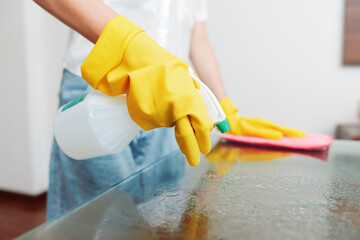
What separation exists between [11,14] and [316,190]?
2.42 metres

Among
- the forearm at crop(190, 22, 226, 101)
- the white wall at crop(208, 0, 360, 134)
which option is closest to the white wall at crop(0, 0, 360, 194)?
the white wall at crop(208, 0, 360, 134)

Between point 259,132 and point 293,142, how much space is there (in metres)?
0.11

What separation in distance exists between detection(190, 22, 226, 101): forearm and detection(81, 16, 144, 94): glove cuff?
0.74m

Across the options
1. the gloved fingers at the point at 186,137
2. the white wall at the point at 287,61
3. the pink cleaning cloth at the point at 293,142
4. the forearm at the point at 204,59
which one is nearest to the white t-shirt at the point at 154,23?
the forearm at the point at 204,59

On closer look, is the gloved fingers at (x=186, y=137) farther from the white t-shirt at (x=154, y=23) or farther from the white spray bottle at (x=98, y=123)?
the white t-shirt at (x=154, y=23)

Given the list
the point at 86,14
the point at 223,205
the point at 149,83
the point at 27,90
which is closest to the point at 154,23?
the point at 86,14

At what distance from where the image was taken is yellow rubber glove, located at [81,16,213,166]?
1.66 ft

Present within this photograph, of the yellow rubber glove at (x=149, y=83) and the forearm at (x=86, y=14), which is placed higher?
the forearm at (x=86, y=14)

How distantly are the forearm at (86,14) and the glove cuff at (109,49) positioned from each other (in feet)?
0.14

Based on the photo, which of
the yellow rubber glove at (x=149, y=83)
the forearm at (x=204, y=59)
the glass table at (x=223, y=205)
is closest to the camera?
the glass table at (x=223, y=205)

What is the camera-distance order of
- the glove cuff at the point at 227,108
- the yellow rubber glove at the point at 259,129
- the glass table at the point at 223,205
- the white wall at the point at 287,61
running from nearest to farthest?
the glass table at the point at 223,205 < the yellow rubber glove at the point at 259,129 < the glove cuff at the point at 227,108 < the white wall at the point at 287,61

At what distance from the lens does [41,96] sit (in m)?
2.43

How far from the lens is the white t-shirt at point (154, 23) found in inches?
33.5

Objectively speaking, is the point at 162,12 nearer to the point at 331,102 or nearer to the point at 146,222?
the point at 146,222
